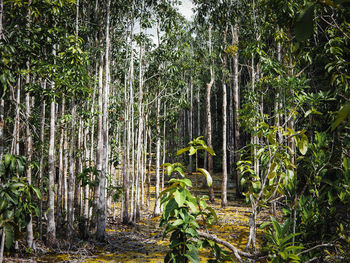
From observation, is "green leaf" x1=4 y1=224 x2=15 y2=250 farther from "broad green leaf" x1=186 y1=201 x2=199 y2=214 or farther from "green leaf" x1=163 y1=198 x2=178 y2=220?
"broad green leaf" x1=186 y1=201 x2=199 y2=214

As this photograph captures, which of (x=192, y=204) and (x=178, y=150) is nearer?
(x=192, y=204)

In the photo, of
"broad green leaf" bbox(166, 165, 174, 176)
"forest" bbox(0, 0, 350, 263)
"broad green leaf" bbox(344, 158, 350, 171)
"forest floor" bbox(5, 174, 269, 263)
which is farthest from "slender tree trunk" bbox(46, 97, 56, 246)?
"broad green leaf" bbox(344, 158, 350, 171)

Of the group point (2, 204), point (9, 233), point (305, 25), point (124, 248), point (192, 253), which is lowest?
point (124, 248)

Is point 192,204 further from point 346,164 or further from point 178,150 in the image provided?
point 346,164

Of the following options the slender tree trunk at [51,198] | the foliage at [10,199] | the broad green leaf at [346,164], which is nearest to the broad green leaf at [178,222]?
the foliage at [10,199]

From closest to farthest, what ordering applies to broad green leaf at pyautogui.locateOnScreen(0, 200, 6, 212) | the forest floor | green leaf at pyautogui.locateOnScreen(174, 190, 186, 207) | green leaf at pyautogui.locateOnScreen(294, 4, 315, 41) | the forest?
1. green leaf at pyautogui.locateOnScreen(294, 4, 315, 41)
2. green leaf at pyautogui.locateOnScreen(174, 190, 186, 207)
3. the forest
4. broad green leaf at pyautogui.locateOnScreen(0, 200, 6, 212)
5. the forest floor

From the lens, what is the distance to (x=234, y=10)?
37.7 ft

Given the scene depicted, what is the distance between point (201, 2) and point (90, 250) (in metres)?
11.1

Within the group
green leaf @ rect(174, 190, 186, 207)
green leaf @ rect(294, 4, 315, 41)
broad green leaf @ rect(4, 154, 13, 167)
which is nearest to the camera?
green leaf @ rect(294, 4, 315, 41)

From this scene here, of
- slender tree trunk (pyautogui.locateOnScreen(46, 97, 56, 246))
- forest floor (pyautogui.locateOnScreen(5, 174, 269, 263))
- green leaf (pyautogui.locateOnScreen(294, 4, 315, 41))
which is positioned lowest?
forest floor (pyautogui.locateOnScreen(5, 174, 269, 263))

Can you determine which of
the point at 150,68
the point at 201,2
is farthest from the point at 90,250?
the point at 201,2

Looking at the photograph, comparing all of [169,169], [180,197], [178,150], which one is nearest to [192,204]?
[180,197]

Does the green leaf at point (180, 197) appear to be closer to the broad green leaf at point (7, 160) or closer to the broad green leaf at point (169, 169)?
the broad green leaf at point (169, 169)

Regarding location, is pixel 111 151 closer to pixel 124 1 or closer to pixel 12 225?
pixel 124 1
